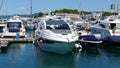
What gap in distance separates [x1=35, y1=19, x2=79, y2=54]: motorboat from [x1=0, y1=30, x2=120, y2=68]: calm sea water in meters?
0.74

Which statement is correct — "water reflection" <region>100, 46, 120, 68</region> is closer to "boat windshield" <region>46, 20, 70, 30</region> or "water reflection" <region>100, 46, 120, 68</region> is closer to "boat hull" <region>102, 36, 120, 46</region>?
"boat hull" <region>102, 36, 120, 46</region>

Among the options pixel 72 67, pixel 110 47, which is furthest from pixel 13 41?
pixel 72 67

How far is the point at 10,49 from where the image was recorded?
3816 centimetres

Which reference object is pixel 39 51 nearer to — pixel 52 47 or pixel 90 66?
pixel 52 47

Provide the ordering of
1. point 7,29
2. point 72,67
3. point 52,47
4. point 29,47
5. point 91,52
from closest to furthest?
point 72,67
point 52,47
point 91,52
point 29,47
point 7,29

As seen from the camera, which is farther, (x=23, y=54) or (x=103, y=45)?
(x=103, y=45)

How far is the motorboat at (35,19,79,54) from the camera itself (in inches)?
1315

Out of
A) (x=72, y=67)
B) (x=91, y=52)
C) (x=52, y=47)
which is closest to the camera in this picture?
(x=72, y=67)

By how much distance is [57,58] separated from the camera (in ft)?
107

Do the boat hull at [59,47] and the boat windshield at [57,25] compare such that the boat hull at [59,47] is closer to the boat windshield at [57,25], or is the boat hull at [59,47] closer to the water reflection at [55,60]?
the water reflection at [55,60]

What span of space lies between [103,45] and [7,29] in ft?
46.9

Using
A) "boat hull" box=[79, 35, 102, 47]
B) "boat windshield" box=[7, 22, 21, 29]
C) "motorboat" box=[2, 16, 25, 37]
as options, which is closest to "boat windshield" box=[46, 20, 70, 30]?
"boat hull" box=[79, 35, 102, 47]

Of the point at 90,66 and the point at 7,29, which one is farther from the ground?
the point at 7,29

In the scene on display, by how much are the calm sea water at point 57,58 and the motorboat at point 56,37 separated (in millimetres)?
735
